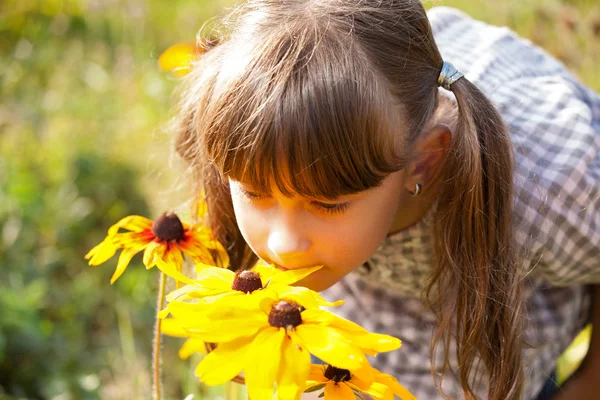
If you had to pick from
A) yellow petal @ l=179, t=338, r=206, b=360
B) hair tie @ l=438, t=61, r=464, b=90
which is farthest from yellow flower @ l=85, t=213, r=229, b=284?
hair tie @ l=438, t=61, r=464, b=90

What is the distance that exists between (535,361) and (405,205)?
39 centimetres

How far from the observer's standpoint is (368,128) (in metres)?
0.89

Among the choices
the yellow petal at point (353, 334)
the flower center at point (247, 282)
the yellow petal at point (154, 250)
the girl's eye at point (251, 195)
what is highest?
the girl's eye at point (251, 195)

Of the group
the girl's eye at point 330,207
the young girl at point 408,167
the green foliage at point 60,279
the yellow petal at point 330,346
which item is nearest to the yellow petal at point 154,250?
the young girl at point 408,167

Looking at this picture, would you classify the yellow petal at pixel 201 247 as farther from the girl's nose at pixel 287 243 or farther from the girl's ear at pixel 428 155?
the girl's ear at pixel 428 155

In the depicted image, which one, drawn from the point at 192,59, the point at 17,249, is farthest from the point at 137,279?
the point at 192,59

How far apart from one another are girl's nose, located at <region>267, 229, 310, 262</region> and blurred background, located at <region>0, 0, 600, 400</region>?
1.59 feet

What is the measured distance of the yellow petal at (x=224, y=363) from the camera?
68 centimetres

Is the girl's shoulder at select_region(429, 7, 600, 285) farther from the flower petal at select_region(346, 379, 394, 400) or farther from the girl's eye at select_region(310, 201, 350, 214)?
the flower petal at select_region(346, 379, 394, 400)

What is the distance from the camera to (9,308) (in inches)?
60.0

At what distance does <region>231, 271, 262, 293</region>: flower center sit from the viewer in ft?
2.52

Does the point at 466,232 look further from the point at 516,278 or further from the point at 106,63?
the point at 106,63

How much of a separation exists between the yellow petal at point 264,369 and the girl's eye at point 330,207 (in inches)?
9.7

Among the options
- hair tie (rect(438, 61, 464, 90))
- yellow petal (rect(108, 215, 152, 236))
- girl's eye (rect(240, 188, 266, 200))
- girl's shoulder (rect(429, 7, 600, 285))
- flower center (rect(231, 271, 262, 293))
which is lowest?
girl's shoulder (rect(429, 7, 600, 285))
